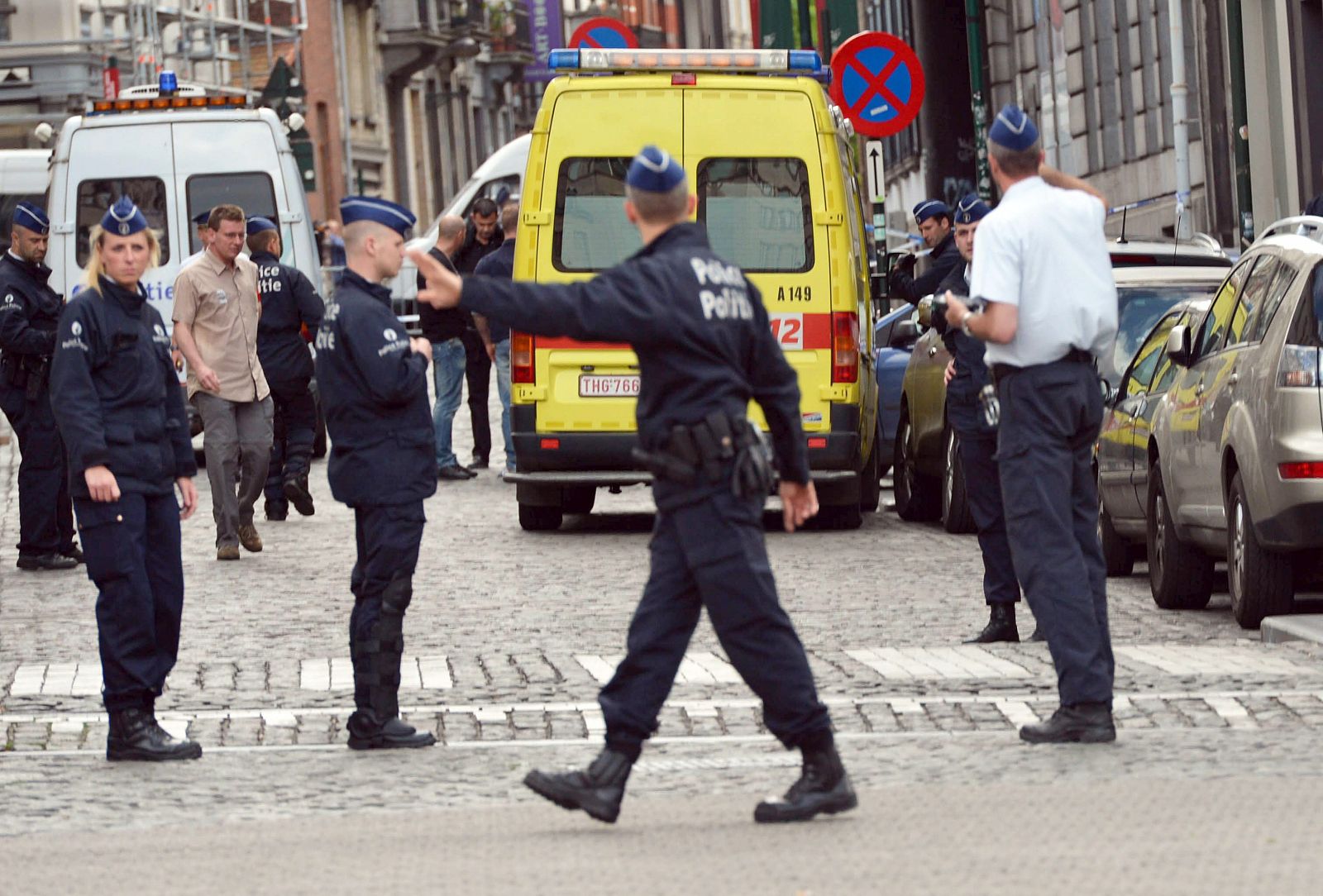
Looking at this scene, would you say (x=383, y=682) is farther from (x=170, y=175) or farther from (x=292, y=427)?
(x=170, y=175)

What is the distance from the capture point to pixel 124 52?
56344mm

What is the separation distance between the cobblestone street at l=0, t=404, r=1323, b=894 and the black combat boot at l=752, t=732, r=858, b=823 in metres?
0.10

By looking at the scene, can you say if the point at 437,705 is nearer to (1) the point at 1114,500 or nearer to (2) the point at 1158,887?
(2) the point at 1158,887

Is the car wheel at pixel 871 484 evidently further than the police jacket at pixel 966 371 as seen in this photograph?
Yes

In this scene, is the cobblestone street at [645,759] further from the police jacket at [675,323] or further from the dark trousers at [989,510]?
the police jacket at [675,323]

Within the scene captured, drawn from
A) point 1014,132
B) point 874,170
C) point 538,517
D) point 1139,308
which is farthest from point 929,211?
point 874,170

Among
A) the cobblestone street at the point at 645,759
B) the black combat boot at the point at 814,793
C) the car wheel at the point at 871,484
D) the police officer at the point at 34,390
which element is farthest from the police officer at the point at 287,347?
the black combat boot at the point at 814,793

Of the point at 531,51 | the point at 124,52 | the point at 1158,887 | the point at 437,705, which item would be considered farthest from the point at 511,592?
the point at 531,51

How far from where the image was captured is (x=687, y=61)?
17.1 metres

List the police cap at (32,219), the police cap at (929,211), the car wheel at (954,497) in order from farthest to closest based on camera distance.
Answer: the car wheel at (954,497), the police cap at (32,219), the police cap at (929,211)

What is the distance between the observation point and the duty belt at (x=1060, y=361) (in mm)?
9094

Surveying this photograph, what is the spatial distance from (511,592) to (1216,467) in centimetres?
361

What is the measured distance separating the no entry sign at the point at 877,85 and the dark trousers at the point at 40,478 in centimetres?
691

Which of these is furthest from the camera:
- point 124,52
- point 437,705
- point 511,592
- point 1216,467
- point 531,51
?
point 531,51
